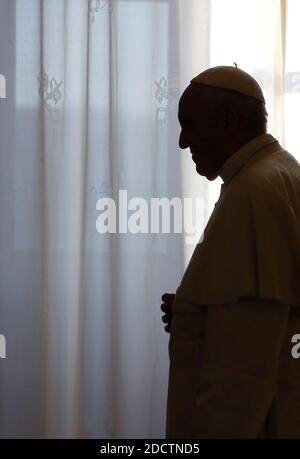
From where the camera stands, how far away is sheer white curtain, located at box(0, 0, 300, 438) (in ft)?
7.16

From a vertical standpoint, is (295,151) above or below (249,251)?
above

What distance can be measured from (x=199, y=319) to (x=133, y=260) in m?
1.15

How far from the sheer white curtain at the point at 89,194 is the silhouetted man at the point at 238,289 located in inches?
41.3

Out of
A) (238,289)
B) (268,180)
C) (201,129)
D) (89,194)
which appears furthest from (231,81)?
(89,194)

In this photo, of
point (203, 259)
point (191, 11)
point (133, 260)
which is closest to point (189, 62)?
point (191, 11)

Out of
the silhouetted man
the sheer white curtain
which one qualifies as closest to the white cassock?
the silhouetted man

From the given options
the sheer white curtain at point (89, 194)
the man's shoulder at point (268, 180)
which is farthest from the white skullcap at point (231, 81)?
the sheer white curtain at point (89, 194)

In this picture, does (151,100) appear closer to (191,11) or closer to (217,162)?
(191,11)

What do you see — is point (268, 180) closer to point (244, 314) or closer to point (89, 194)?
point (244, 314)

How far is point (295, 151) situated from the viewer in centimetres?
229

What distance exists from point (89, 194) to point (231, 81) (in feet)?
3.61

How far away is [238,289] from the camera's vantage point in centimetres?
102

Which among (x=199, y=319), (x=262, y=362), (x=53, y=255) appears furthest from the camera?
(x=53, y=255)

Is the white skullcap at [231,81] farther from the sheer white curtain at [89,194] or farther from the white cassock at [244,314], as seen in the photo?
the sheer white curtain at [89,194]
